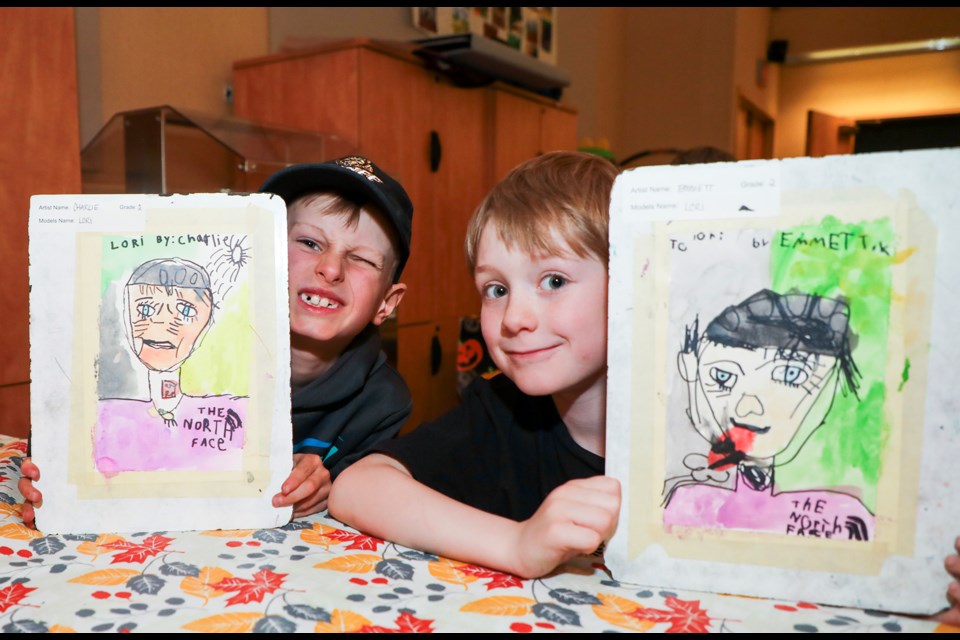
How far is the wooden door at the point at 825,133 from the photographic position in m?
5.31

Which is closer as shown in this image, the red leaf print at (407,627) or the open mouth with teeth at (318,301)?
the red leaf print at (407,627)

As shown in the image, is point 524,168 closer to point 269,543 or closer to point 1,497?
point 269,543

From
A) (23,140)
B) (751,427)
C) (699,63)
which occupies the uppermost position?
(699,63)

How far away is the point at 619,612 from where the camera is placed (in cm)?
49

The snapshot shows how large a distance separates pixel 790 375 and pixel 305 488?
1.57 feet

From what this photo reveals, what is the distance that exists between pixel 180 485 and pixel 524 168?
1.70 ft

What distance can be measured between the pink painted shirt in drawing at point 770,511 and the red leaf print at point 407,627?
0.21 metres

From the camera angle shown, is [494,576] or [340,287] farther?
[340,287]

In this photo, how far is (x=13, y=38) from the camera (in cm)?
127

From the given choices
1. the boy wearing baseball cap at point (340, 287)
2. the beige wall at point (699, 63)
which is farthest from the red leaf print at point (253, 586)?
the beige wall at point (699, 63)

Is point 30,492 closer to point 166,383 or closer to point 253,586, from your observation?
point 166,383

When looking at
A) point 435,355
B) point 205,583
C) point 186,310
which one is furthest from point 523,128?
point 205,583

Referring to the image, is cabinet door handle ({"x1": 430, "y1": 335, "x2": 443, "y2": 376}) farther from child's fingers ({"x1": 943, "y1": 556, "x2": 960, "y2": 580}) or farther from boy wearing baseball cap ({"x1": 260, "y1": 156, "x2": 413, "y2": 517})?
child's fingers ({"x1": 943, "y1": 556, "x2": 960, "y2": 580})

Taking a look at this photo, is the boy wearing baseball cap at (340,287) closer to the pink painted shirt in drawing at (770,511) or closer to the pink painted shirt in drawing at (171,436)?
the pink painted shirt in drawing at (171,436)
